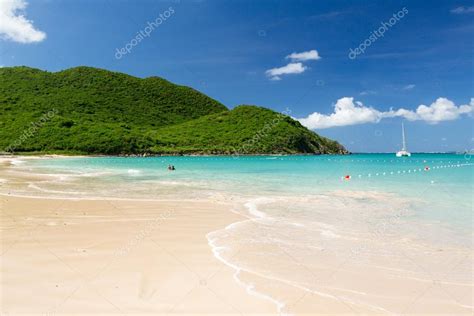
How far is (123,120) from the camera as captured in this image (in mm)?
143500

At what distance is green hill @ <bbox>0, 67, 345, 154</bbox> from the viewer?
105m

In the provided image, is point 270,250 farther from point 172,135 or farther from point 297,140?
point 297,140

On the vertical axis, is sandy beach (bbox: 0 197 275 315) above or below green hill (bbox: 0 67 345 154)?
below

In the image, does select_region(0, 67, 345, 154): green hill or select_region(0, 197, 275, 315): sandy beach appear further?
select_region(0, 67, 345, 154): green hill

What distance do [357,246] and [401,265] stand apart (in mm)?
1597

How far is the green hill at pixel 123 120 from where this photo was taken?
105m

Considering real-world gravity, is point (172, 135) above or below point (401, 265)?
above

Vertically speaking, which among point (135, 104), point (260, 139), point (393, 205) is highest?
point (135, 104)

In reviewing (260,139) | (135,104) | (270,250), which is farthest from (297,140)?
(270,250)

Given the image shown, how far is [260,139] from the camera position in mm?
141375

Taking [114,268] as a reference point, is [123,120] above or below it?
above

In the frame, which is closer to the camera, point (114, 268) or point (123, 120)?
point (114, 268)

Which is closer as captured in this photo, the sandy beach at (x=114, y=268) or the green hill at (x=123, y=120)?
the sandy beach at (x=114, y=268)

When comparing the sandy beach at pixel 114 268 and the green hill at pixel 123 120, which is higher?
the green hill at pixel 123 120
